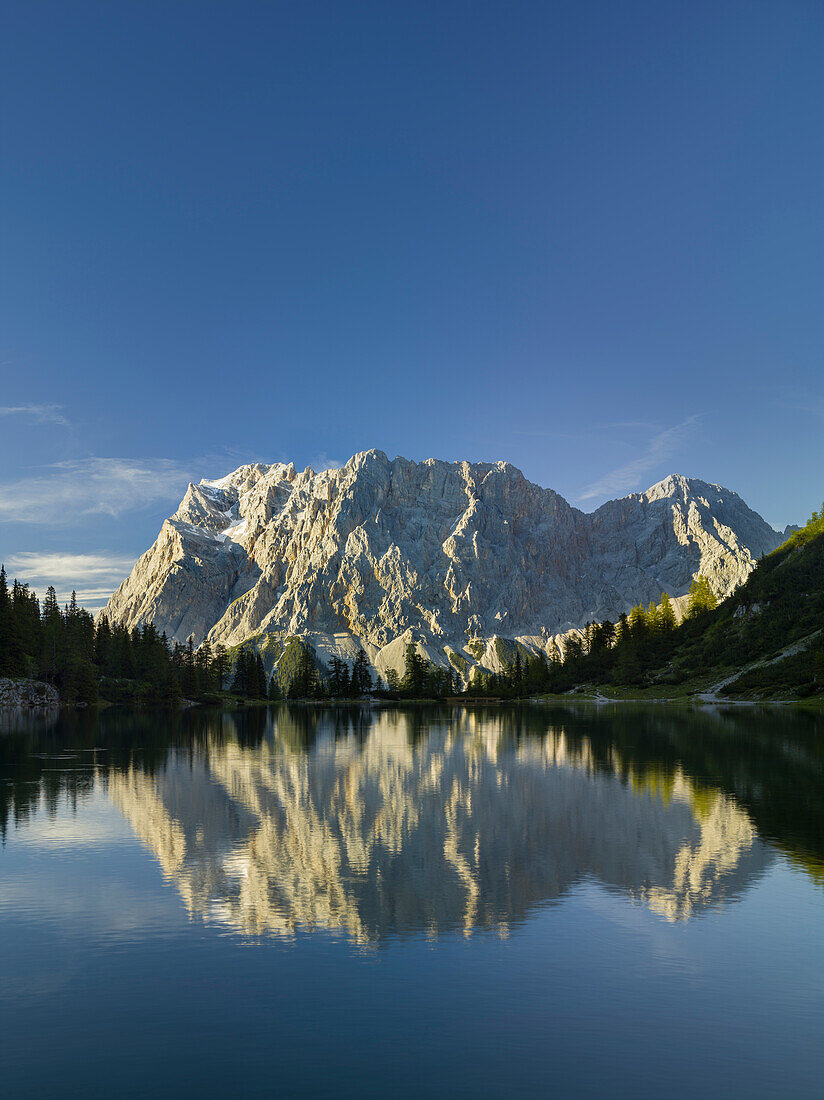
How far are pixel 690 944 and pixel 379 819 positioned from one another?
16693 millimetres

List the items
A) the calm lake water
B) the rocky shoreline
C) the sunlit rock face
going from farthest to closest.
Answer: the rocky shoreline < the sunlit rock face < the calm lake water

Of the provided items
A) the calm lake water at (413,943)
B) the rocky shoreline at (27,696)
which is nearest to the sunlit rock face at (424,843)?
the calm lake water at (413,943)

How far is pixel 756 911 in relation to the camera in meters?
19.4

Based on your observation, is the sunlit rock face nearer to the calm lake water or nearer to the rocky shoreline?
the calm lake water

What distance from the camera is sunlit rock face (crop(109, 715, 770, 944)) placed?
19734 millimetres

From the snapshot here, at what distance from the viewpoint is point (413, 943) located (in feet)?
56.6

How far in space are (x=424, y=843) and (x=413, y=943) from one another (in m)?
9.80

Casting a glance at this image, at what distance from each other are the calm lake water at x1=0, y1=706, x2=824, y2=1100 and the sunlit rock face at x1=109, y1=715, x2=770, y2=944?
15 cm

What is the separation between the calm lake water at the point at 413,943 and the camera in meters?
11.8

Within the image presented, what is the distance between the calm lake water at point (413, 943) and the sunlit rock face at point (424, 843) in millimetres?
148

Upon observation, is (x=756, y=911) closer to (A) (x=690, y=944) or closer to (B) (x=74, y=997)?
(A) (x=690, y=944)

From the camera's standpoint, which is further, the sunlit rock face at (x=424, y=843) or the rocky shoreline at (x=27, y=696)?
the rocky shoreline at (x=27, y=696)

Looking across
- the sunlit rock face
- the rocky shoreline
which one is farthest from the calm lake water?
the rocky shoreline

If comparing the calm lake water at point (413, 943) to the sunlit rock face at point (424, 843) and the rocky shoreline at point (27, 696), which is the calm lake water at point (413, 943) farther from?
the rocky shoreline at point (27, 696)
